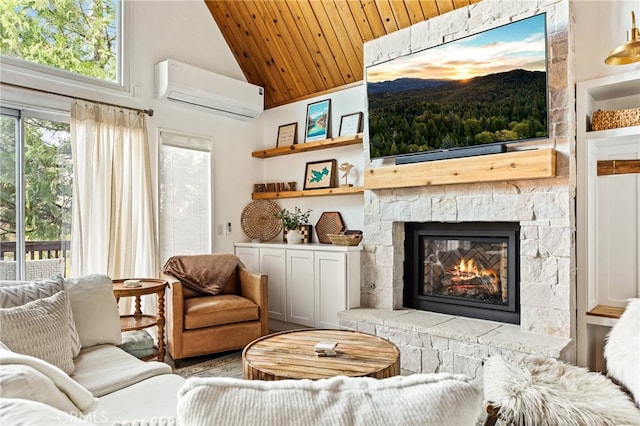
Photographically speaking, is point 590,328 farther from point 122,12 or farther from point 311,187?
point 122,12

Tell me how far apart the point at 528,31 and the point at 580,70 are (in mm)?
442

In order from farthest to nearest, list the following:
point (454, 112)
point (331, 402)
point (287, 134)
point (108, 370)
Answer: point (287, 134), point (454, 112), point (108, 370), point (331, 402)

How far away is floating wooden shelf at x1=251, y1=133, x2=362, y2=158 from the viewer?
4.08m

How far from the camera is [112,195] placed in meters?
3.65

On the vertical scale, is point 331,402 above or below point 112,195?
below

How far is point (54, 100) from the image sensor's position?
346cm

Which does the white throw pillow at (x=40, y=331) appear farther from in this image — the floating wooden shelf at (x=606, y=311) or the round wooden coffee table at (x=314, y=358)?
the floating wooden shelf at (x=606, y=311)

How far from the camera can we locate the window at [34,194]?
128 inches

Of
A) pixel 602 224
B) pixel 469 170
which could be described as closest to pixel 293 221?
pixel 469 170

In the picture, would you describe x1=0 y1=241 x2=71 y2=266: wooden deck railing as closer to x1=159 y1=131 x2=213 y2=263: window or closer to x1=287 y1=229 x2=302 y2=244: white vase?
x1=159 y1=131 x2=213 y2=263: window

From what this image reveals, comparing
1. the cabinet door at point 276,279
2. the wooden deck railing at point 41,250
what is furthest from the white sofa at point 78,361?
the cabinet door at point 276,279

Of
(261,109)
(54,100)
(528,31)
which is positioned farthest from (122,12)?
(528,31)

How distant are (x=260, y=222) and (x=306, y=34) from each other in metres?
2.14

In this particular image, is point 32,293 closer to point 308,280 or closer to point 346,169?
point 308,280
